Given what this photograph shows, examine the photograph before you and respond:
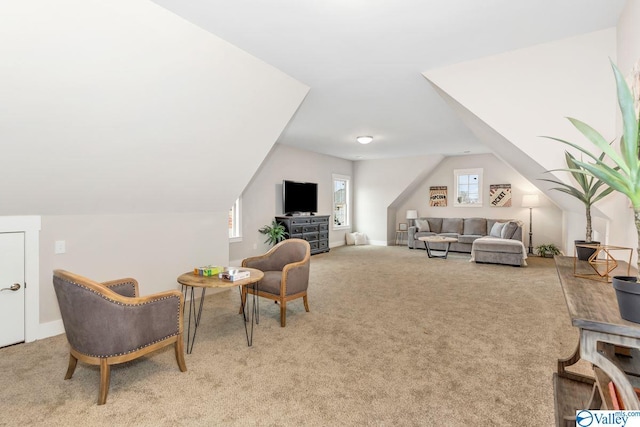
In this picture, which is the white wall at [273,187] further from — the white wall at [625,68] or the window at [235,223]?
the white wall at [625,68]

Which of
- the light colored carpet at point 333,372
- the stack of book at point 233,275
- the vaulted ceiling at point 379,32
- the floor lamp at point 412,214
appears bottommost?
the light colored carpet at point 333,372

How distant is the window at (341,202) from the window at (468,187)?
3028 millimetres

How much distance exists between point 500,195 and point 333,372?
7.65 metres

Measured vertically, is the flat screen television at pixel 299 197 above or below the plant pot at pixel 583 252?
above

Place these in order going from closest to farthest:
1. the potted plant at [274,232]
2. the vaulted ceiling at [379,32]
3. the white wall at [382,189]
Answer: the vaulted ceiling at [379,32] < the potted plant at [274,232] < the white wall at [382,189]

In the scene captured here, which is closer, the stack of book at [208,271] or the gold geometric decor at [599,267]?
the gold geometric decor at [599,267]

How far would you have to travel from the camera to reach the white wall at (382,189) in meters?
8.95

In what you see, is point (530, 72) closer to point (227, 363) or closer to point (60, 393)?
point (227, 363)

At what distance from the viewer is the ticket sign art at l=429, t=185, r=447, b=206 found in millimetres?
9234

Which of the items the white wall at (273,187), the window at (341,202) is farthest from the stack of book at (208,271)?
the window at (341,202)

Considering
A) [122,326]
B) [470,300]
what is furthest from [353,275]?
[122,326]

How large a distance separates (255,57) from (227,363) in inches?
105

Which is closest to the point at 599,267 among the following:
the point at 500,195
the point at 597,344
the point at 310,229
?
the point at 597,344

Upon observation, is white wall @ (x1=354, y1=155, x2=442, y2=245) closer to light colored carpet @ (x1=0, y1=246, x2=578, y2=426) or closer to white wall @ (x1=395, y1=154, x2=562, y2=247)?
white wall @ (x1=395, y1=154, x2=562, y2=247)
